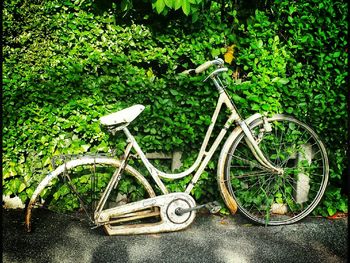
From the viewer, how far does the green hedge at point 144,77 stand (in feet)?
12.3

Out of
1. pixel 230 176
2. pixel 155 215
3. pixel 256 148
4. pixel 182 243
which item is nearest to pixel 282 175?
pixel 256 148

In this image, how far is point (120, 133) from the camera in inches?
151

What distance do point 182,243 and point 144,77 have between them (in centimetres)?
178

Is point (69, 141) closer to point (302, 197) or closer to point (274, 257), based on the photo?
point (274, 257)

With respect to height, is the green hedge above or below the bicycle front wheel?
above

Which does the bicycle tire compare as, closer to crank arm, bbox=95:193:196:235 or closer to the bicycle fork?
crank arm, bbox=95:193:196:235

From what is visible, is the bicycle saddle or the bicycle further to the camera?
the bicycle

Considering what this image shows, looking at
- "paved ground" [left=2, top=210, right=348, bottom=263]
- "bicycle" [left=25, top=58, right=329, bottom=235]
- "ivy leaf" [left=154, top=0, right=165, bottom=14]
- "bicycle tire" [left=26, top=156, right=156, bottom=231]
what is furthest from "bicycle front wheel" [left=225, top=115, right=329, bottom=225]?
"ivy leaf" [left=154, top=0, right=165, bottom=14]

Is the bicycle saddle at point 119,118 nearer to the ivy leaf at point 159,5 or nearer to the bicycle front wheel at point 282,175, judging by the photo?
the ivy leaf at point 159,5

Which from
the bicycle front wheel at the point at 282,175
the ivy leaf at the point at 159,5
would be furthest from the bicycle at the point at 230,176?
the ivy leaf at the point at 159,5

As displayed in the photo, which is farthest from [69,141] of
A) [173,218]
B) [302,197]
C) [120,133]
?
[302,197]

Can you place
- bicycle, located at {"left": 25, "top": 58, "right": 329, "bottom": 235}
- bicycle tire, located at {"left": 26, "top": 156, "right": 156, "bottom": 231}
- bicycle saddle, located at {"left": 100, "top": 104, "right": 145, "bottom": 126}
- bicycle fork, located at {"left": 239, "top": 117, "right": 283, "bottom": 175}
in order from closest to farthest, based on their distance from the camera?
bicycle saddle, located at {"left": 100, "top": 104, "right": 145, "bottom": 126}, bicycle, located at {"left": 25, "top": 58, "right": 329, "bottom": 235}, bicycle fork, located at {"left": 239, "top": 117, "right": 283, "bottom": 175}, bicycle tire, located at {"left": 26, "top": 156, "right": 156, "bottom": 231}

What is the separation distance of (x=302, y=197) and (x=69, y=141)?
275 cm

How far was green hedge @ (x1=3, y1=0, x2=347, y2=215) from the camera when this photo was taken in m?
3.74
